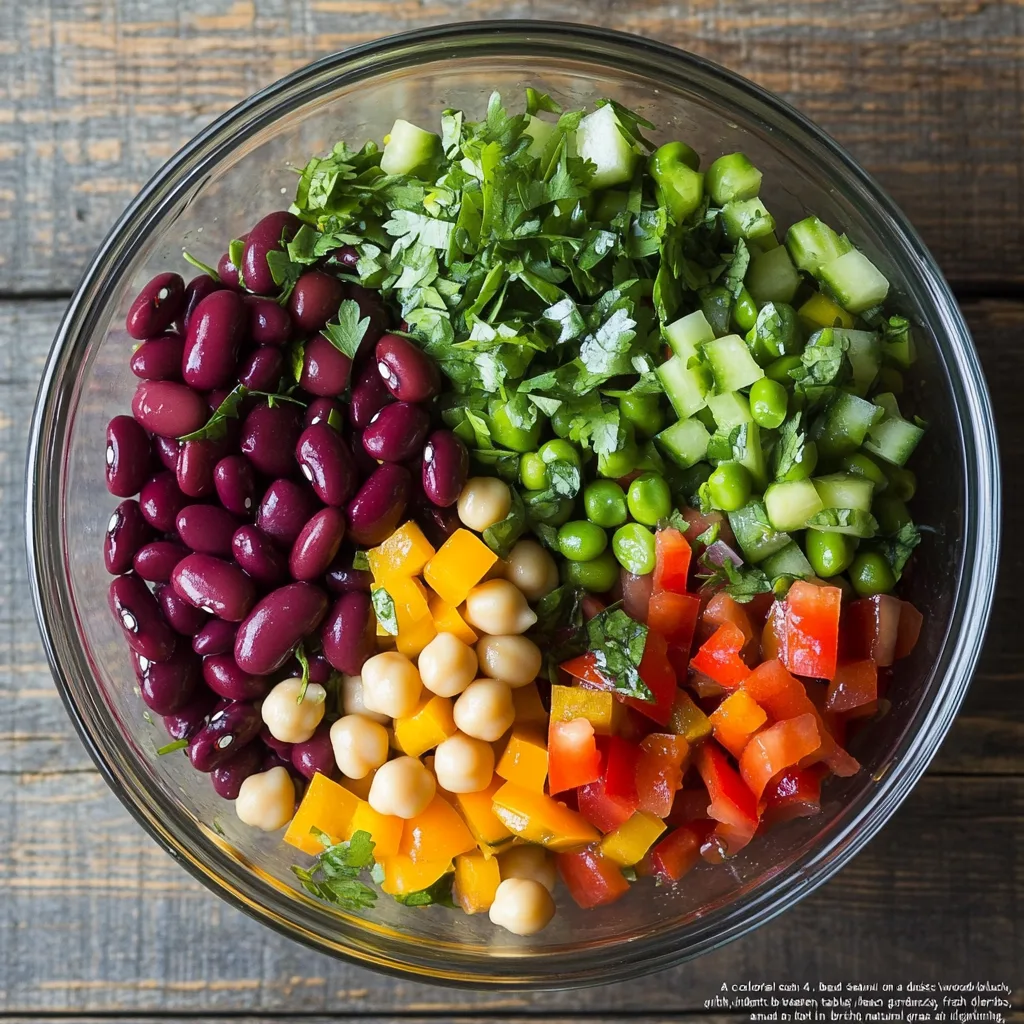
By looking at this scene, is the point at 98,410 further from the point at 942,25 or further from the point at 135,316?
the point at 942,25

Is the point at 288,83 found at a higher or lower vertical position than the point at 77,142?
higher

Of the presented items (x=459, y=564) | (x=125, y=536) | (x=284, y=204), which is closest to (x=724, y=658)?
(x=459, y=564)

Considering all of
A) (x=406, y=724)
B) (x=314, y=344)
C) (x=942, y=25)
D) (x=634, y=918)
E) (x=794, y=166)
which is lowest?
(x=634, y=918)

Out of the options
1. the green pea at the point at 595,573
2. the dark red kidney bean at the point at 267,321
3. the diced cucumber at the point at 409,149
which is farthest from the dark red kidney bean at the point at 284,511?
the diced cucumber at the point at 409,149

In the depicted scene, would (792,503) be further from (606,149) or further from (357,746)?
(357,746)

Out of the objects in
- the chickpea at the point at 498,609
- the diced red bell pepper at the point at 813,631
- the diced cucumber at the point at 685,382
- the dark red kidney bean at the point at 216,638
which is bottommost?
the dark red kidney bean at the point at 216,638

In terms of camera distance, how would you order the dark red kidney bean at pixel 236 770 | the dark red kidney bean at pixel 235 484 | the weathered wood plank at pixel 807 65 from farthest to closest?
the weathered wood plank at pixel 807 65, the dark red kidney bean at pixel 236 770, the dark red kidney bean at pixel 235 484

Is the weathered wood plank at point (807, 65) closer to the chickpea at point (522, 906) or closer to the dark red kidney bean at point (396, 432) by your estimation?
the dark red kidney bean at point (396, 432)

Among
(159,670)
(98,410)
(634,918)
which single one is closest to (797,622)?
(634,918)
